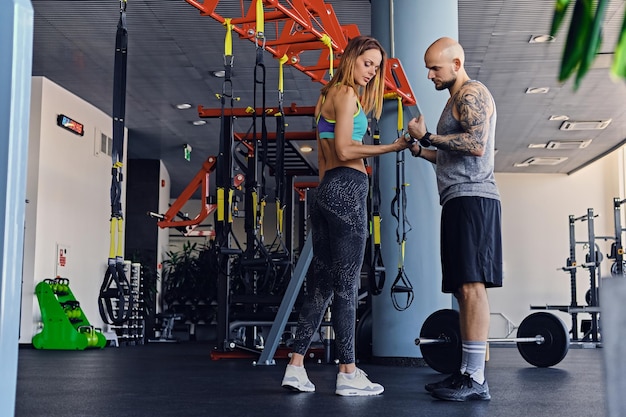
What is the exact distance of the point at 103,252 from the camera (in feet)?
32.3

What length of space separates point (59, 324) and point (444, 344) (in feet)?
17.0

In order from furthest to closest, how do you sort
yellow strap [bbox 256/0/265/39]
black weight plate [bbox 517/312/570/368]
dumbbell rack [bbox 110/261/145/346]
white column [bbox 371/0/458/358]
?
dumbbell rack [bbox 110/261/145/346], white column [bbox 371/0/458/358], black weight plate [bbox 517/312/570/368], yellow strap [bbox 256/0/265/39]

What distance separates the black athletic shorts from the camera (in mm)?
2592

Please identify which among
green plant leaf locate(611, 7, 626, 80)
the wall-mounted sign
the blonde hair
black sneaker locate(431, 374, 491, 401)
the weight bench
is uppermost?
the wall-mounted sign

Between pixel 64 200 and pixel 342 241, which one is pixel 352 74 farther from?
pixel 64 200

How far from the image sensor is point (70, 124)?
8.68m

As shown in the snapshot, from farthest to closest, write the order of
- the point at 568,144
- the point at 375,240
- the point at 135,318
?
the point at 568,144
the point at 135,318
the point at 375,240

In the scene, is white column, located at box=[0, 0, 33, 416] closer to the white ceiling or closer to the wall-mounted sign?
the white ceiling

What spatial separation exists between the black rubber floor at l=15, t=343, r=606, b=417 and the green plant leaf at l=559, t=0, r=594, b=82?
97 cm

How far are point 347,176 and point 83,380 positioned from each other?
5.47 ft

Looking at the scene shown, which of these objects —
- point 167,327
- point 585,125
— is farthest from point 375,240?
point 167,327

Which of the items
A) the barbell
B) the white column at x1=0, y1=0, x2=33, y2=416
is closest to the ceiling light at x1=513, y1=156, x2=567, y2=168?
the barbell

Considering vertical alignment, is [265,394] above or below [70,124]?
below

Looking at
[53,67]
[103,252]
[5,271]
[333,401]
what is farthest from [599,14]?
[103,252]
